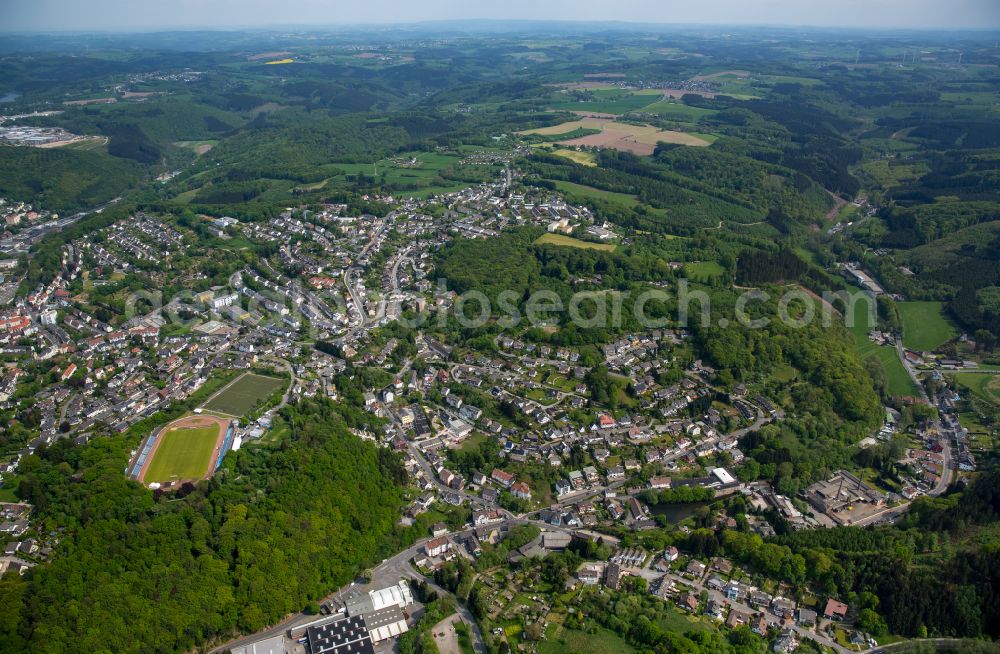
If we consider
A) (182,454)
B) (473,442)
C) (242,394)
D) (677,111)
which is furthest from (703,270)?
(677,111)

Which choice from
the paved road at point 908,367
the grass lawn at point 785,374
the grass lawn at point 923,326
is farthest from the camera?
the grass lawn at point 923,326

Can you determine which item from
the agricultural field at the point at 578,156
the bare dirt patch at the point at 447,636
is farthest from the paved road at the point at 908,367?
the agricultural field at the point at 578,156

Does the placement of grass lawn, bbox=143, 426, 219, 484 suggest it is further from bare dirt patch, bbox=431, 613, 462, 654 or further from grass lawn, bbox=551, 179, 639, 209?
grass lawn, bbox=551, 179, 639, 209

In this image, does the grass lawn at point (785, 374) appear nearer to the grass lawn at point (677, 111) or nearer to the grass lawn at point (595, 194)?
the grass lawn at point (595, 194)

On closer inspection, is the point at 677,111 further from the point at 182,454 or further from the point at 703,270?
the point at 182,454

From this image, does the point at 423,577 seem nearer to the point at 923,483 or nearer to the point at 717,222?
the point at 923,483
